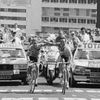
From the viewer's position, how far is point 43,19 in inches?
4350

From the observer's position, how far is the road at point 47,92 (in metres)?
14.7

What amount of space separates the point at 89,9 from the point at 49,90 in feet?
317

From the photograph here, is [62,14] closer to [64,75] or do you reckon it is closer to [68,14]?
[68,14]

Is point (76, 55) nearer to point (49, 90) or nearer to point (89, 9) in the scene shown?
point (49, 90)

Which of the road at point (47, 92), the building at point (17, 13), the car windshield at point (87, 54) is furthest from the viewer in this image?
the building at point (17, 13)

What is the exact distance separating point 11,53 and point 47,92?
3531 millimetres

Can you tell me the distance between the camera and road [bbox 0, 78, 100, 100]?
14.7m

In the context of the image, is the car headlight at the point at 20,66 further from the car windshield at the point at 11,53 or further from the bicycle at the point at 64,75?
the bicycle at the point at 64,75

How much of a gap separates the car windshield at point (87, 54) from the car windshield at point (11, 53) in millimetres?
2131

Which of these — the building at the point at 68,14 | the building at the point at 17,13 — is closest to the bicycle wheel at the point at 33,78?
the building at the point at 68,14

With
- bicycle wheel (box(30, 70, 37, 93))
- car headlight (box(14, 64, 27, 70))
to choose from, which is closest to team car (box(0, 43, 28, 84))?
car headlight (box(14, 64, 27, 70))

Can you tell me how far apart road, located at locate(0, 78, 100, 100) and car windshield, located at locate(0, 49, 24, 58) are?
1055 millimetres

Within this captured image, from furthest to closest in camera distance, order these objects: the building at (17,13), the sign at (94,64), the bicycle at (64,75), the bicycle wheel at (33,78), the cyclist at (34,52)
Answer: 1. the building at (17,13)
2. the sign at (94,64)
3. the cyclist at (34,52)
4. the bicycle wheel at (33,78)
5. the bicycle at (64,75)

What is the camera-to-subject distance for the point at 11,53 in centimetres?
1917
